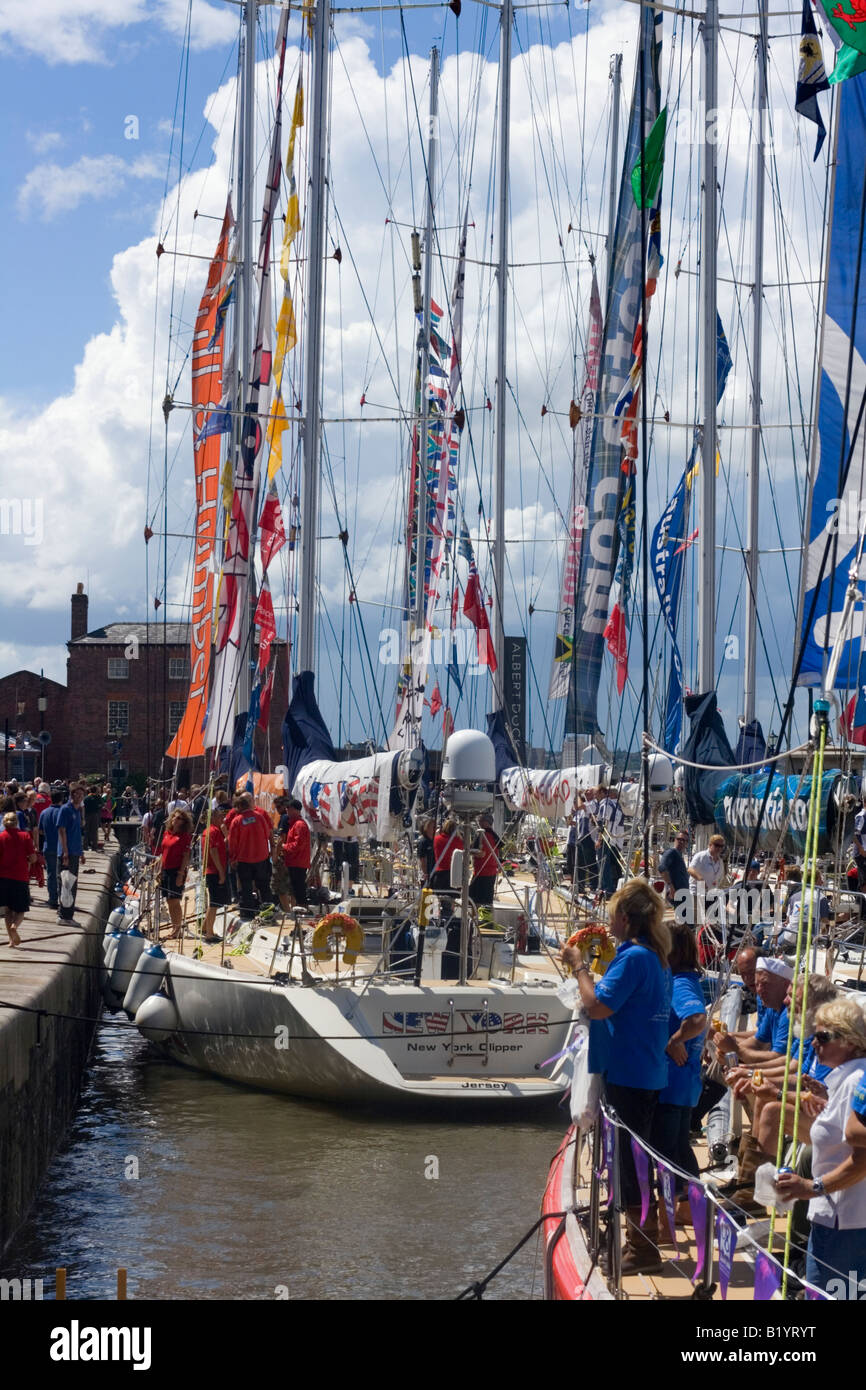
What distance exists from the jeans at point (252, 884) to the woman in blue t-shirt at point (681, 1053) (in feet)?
33.4

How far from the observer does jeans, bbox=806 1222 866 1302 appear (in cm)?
493

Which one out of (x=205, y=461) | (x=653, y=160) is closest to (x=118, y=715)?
(x=205, y=461)

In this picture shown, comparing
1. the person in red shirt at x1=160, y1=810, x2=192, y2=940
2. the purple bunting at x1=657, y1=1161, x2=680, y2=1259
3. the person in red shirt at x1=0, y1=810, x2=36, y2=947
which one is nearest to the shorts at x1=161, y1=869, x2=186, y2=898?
the person in red shirt at x1=160, y1=810, x2=192, y2=940

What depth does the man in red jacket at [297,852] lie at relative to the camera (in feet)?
53.8

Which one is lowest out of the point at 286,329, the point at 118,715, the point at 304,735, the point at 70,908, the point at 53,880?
the point at 70,908

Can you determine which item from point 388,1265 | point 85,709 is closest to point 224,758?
point 388,1265

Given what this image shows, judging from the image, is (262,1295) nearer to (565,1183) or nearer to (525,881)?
(565,1183)

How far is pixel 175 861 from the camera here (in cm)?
1766

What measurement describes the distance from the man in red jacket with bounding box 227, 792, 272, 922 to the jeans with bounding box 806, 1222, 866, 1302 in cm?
1208

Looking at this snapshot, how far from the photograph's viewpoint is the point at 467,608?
2855cm

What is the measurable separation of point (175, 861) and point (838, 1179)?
13.6 meters

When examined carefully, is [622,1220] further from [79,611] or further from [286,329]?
[79,611]

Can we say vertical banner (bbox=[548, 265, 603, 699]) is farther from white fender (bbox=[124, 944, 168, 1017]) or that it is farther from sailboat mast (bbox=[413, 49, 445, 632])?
white fender (bbox=[124, 944, 168, 1017])

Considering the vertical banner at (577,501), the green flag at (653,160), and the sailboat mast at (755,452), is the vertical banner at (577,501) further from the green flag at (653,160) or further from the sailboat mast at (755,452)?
the green flag at (653,160)
